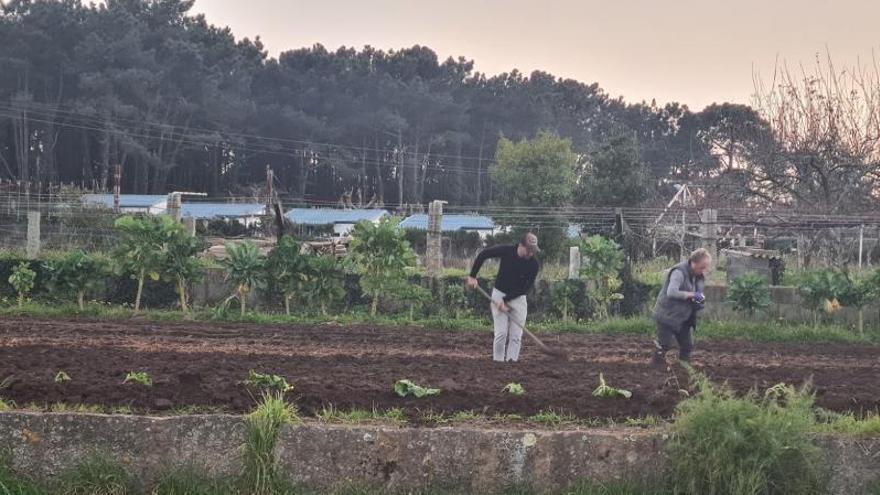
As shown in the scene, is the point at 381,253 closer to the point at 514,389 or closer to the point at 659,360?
the point at 659,360

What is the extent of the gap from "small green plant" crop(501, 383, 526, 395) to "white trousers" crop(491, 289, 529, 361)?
11.7ft

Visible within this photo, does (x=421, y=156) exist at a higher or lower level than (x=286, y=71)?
lower

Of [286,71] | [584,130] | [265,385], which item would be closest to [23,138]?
[286,71]

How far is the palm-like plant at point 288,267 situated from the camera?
52.5 feet

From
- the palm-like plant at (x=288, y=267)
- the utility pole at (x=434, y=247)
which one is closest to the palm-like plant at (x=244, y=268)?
the palm-like plant at (x=288, y=267)

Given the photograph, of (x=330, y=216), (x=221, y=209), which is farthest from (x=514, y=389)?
(x=221, y=209)

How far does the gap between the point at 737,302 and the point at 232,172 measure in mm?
53801

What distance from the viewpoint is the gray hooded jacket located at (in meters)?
9.34

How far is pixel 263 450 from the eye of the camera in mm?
5203

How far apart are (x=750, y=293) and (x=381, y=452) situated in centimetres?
1206

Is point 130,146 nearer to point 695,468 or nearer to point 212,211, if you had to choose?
point 212,211

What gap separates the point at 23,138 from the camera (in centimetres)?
5559

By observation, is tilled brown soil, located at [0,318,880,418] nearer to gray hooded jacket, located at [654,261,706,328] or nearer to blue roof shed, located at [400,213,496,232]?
gray hooded jacket, located at [654,261,706,328]

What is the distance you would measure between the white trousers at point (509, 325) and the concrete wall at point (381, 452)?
4.93 metres
